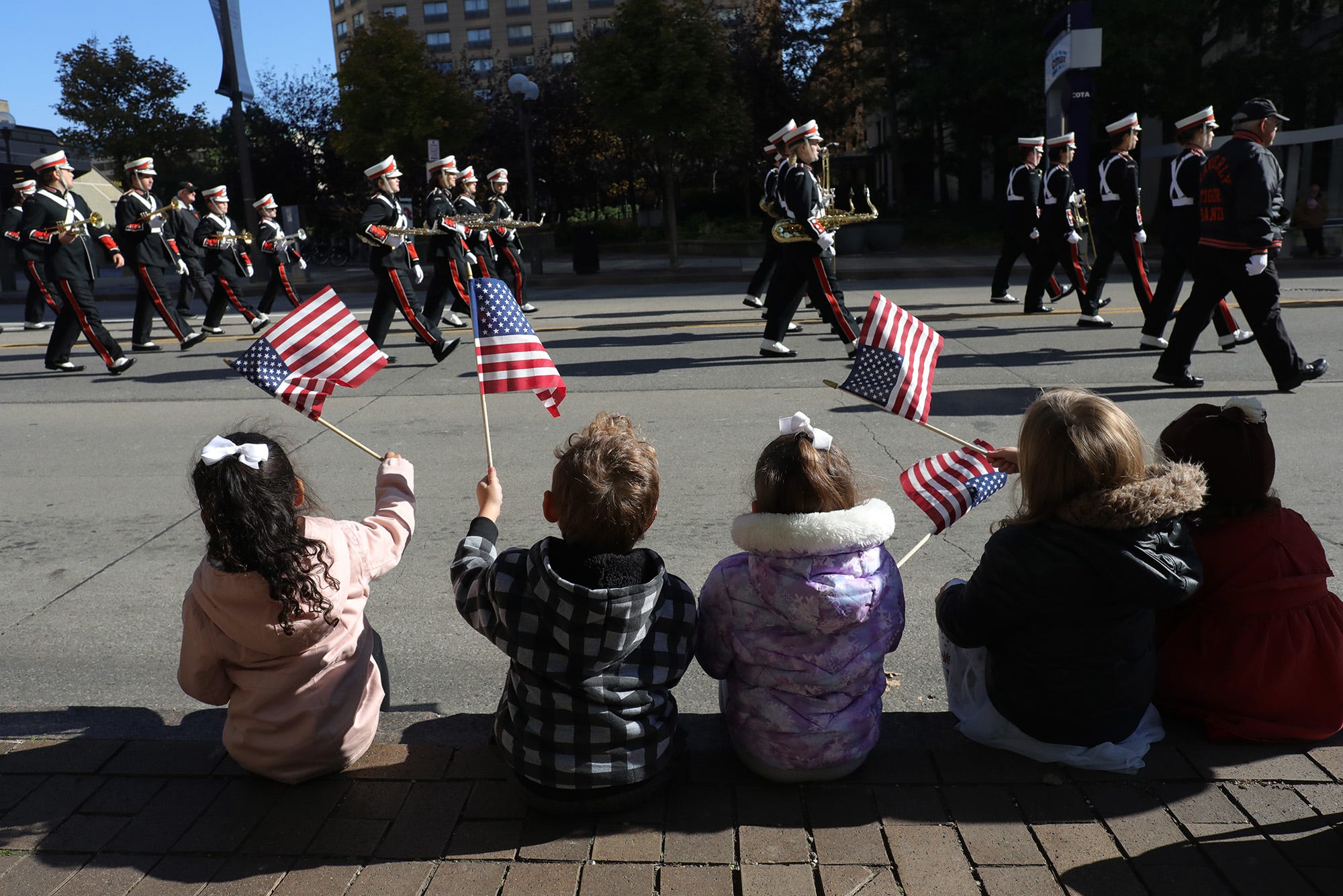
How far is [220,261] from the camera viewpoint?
14172mm

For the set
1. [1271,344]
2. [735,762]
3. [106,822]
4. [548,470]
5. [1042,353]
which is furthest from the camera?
[1042,353]

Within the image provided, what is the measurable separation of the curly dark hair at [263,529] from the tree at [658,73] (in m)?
18.9

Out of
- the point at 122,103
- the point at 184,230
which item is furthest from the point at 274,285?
the point at 122,103

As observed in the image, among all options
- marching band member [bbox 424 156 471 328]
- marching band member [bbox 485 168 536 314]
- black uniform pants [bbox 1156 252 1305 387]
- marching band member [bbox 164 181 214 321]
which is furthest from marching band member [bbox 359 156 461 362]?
black uniform pants [bbox 1156 252 1305 387]

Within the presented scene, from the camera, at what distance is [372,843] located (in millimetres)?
2682

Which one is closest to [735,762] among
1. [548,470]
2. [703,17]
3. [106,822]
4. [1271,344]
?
[106,822]

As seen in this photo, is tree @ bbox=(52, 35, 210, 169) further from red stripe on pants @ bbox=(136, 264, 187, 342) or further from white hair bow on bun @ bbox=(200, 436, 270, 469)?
white hair bow on bun @ bbox=(200, 436, 270, 469)

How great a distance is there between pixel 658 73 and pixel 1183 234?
44.8 ft

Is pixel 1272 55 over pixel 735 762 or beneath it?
over

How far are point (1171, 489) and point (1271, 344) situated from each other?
600cm

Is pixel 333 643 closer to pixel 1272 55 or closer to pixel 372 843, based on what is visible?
pixel 372 843

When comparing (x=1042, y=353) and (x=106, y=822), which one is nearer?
(x=106, y=822)

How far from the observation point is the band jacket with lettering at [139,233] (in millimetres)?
12320

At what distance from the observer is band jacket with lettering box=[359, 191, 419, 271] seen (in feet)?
35.1
